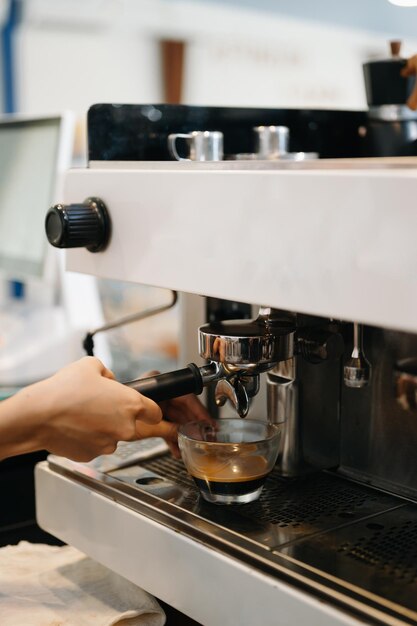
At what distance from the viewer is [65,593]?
2.32 ft

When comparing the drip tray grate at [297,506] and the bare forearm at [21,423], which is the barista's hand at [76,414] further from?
the drip tray grate at [297,506]

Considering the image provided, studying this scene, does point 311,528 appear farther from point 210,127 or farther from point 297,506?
point 210,127

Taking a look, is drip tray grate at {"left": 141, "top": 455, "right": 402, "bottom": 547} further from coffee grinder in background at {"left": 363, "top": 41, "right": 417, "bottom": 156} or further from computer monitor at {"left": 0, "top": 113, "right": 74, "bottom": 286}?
computer monitor at {"left": 0, "top": 113, "right": 74, "bottom": 286}

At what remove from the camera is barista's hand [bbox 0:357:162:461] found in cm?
57

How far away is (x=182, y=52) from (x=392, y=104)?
2666 mm

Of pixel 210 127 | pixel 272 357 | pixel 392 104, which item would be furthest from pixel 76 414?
pixel 392 104

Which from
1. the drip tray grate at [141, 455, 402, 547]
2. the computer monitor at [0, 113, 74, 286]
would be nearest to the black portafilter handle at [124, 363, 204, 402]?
the drip tray grate at [141, 455, 402, 547]

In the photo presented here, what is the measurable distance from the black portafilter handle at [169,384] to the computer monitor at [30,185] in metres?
0.70

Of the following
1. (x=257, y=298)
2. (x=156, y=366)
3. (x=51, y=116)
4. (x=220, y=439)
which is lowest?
(x=156, y=366)

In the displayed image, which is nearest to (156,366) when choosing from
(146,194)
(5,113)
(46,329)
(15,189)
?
(46,329)

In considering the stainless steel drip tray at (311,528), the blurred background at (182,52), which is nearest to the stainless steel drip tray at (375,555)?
the stainless steel drip tray at (311,528)

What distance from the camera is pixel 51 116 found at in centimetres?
130

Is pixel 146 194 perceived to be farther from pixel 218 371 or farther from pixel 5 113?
pixel 5 113

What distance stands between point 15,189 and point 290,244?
1.02 meters
